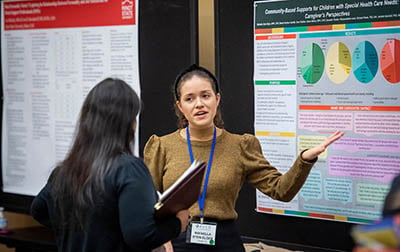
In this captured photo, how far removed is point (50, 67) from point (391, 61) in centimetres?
227

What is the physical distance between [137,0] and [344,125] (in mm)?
1509

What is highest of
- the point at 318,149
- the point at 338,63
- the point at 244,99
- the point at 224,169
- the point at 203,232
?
the point at 338,63

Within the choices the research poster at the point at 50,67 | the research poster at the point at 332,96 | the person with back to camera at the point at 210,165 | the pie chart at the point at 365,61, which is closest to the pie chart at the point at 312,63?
the research poster at the point at 332,96

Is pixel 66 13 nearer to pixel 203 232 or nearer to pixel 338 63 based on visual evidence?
pixel 338 63

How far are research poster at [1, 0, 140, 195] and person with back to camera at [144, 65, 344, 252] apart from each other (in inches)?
41.7

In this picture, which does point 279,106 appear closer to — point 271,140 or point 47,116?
point 271,140

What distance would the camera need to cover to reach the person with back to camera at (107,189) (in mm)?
2029

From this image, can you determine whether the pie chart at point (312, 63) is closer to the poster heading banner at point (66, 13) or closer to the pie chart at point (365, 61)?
the pie chart at point (365, 61)

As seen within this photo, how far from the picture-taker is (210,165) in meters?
2.74

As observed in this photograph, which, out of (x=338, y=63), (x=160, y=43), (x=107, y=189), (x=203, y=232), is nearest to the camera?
(x=107, y=189)

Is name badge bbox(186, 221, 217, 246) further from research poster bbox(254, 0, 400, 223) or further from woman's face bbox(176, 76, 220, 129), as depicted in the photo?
research poster bbox(254, 0, 400, 223)

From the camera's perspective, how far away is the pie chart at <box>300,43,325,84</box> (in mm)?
3068

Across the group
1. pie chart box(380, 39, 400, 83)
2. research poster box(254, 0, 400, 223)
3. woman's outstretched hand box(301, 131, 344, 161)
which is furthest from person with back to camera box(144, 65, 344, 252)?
pie chart box(380, 39, 400, 83)

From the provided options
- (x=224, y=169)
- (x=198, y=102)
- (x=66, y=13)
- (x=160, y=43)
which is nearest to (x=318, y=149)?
(x=224, y=169)
